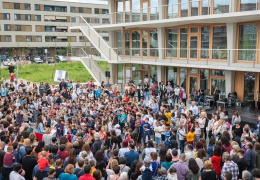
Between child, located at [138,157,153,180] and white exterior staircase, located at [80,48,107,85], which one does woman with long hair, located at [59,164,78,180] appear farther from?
white exterior staircase, located at [80,48,107,85]

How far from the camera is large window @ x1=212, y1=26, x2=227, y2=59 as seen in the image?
69.3 ft

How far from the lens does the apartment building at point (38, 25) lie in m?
64.6

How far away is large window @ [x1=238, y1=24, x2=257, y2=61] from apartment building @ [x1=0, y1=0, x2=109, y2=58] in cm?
4810

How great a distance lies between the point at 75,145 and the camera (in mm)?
9406

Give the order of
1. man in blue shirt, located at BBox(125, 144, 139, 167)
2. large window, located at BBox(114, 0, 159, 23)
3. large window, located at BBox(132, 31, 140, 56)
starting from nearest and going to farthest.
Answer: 1. man in blue shirt, located at BBox(125, 144, 139, 167)
2. large window, located at BBox(114, 0, 159, 23)
3. large window, located at BBox(132, 31, 140, 56)

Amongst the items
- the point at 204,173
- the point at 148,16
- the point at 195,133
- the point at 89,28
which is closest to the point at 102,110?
the point at 195,133

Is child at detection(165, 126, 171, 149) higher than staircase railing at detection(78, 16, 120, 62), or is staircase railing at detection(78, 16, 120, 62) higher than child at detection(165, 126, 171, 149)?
staircase railing at detection(78, 16, 120, 62)

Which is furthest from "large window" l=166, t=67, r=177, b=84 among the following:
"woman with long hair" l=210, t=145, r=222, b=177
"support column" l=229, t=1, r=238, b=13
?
"woman with long hair" l=210, t=145, r=222, b=177

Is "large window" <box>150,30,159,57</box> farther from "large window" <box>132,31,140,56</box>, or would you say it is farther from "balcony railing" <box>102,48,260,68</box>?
"large window" <box>132,31,140,56</box>

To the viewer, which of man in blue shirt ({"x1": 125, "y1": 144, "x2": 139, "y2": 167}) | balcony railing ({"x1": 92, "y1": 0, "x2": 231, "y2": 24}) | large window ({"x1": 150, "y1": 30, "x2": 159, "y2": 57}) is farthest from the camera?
large window ({"x1": 150, "y1": 30, "x2": 159, "y2": 57})

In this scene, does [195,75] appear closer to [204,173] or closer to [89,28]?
[89,28]

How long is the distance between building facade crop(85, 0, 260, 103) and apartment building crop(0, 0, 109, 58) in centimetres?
3719

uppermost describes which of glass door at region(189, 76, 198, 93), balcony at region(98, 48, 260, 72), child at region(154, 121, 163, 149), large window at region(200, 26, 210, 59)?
large window at region(200, 26, 210, 59)

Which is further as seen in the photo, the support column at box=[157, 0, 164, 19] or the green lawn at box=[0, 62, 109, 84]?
the green lawn at box=[0, 62, 109, 84]
